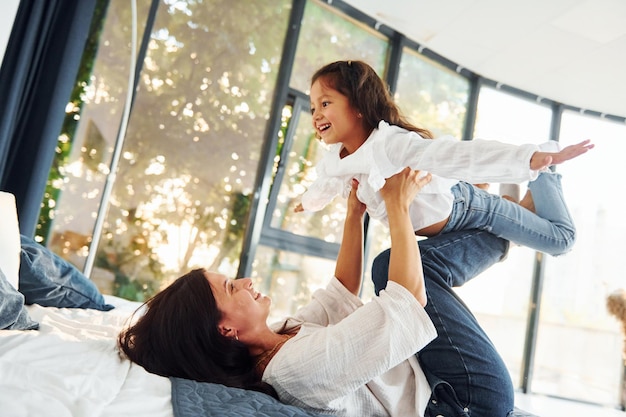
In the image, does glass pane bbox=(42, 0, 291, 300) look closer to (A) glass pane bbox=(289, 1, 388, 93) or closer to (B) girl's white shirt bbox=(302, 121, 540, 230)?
(A) glass pane bbox=(289, 1, 388, 93)

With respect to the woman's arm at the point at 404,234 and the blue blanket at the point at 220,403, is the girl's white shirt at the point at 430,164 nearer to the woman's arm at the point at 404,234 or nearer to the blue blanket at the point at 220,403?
the woman's arm at the point at 404,234

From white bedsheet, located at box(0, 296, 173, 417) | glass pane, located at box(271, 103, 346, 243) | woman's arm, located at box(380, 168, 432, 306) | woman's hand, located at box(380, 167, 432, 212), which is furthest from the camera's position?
glass pane, located at box(271, 103, 346, 243)

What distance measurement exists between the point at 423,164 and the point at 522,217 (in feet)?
1.40

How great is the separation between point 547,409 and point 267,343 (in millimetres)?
3718

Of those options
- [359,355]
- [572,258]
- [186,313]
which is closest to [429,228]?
[359,355]

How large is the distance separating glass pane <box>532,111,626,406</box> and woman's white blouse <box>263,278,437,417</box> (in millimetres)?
4463

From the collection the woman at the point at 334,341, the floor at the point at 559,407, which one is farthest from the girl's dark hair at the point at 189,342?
the floor at the point at 559,407

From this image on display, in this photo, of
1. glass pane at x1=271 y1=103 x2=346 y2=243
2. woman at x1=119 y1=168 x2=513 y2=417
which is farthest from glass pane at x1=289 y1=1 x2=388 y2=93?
woman at x1=119 y1=168 x2=513 y2=417

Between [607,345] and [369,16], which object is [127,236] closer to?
[369,16]

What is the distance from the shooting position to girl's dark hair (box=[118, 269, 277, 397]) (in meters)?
1.21

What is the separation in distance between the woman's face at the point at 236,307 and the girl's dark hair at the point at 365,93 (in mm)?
795

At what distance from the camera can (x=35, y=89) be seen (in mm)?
2965

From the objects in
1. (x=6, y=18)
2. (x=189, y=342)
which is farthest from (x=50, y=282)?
(x=6, y=18)

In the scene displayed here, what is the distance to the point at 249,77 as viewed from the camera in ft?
13.0
